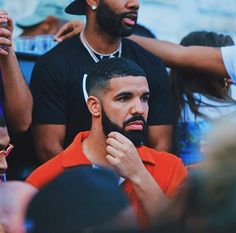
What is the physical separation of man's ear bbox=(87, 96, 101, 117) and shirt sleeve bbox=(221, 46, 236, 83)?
1.10 meters

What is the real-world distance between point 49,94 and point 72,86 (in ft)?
0.45

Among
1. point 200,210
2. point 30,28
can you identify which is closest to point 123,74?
point 30,28

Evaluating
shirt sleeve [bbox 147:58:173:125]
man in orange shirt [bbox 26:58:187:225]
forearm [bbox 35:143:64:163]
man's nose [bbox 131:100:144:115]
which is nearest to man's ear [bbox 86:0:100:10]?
shirt sleeve [bbox 147:58:173:125]

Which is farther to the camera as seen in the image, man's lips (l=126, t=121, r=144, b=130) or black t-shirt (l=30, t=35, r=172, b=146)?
black t-shirt (l=30, t=35, r=172, b=146)

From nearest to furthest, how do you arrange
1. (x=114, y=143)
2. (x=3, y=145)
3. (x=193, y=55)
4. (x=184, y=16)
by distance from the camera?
(x=114, y=143) < (x=3, y=145) < (x=193, y=55) < (x=184, y=16)

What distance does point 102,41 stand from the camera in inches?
177

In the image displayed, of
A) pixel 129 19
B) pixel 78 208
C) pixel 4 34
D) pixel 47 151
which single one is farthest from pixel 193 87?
pixel 78 208

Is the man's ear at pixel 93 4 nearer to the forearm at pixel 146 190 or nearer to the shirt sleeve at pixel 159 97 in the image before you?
the shirt sleeve at pixel 159 97

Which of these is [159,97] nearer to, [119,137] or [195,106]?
[195,106]

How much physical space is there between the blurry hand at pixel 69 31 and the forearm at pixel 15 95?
69 cm

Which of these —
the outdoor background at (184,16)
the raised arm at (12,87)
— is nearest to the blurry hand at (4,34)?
the raised arm at (12,87)

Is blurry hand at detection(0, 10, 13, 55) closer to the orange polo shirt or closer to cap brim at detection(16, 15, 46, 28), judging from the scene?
the orange polo shirt

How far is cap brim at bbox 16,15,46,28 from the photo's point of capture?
551cm

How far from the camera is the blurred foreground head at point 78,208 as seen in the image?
5.59 ft
